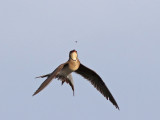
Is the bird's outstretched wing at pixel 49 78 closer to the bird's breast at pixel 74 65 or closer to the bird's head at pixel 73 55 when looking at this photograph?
the bird's breast at pixel 74 65

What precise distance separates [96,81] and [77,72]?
1.03m

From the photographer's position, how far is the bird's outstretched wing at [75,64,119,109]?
19.5 metres

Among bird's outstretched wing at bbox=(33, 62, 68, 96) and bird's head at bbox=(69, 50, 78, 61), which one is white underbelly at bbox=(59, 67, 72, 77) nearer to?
bird's outstretched wing at bbox=(33, 62, 68, 96)

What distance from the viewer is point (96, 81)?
1981 cm

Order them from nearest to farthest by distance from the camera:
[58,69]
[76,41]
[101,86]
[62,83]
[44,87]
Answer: [76,41]
[44,87]
[58,69]
[62,83]
[101,86]

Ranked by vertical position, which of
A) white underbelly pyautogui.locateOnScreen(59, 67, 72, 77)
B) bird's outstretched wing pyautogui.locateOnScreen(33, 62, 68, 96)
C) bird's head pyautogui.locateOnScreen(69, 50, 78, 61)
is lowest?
bird's outstretched wing pyautogui.locateOnScreen(33, 62, 68, 96)

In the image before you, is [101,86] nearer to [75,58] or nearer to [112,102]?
[112,102]

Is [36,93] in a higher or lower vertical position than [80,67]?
lower

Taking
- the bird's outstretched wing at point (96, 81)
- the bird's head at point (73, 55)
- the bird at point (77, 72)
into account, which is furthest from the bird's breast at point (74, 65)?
the bird's outstretched wing at point (96, 81)

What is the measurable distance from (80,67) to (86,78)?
80 cm

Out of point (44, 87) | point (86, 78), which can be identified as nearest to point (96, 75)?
point (86, 78)

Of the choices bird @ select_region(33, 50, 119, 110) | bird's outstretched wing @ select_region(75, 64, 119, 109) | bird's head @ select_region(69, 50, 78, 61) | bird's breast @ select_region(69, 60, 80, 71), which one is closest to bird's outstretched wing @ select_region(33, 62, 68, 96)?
bird @ select_region(33, 50, 119, 110)

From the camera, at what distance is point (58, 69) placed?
17219 millimetres

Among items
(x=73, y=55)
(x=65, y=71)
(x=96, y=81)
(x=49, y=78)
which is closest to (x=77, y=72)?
(x=96, y=81)
